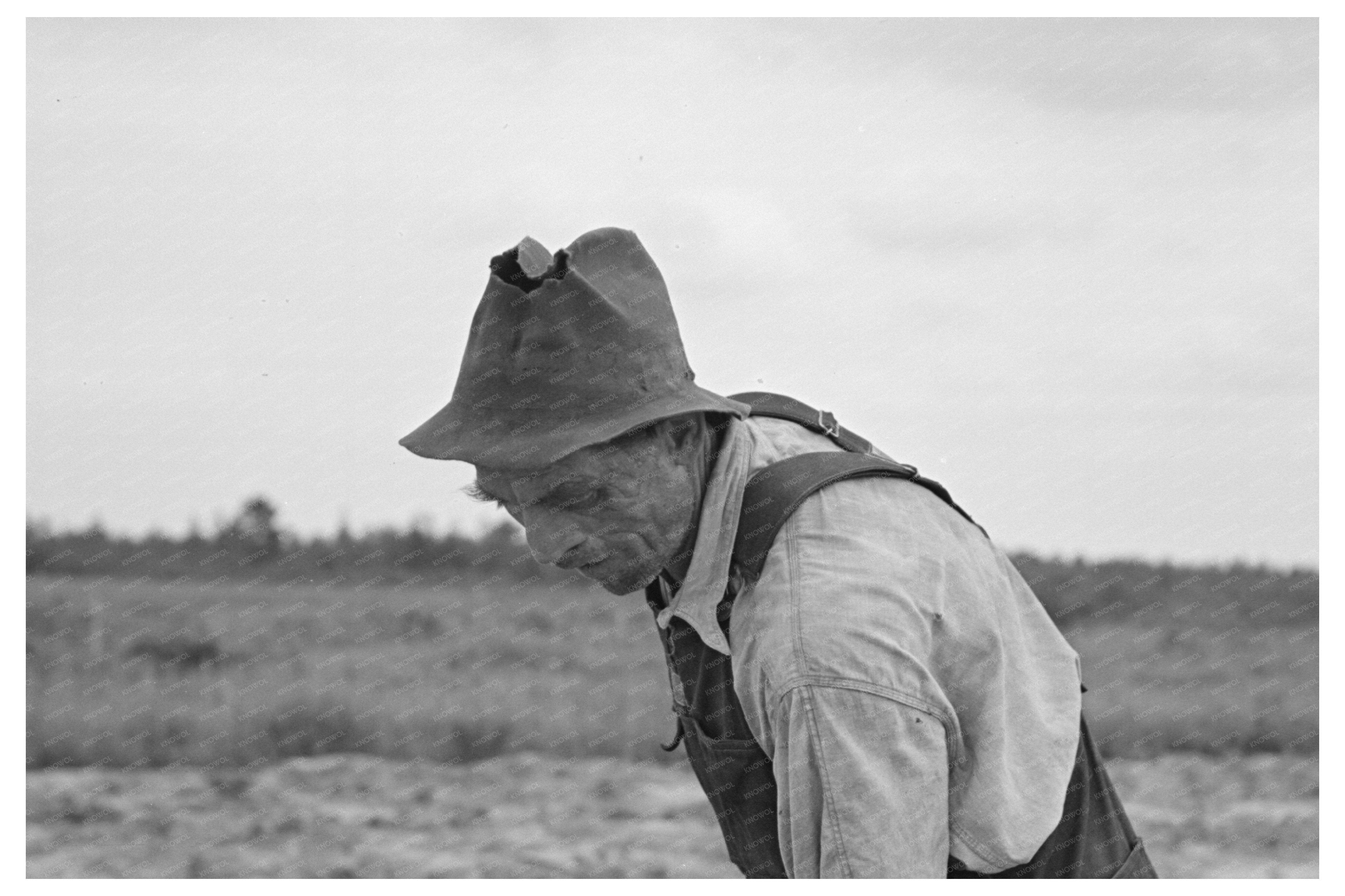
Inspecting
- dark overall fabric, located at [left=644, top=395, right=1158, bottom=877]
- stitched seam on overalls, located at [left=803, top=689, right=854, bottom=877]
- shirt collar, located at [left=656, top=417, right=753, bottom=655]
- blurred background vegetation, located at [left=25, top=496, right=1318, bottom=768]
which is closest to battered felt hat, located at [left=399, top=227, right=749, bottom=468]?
shirt collar, located at [left=656, top=417, right=753, bottom=655]

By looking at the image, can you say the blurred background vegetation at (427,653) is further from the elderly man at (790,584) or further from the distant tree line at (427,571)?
the elderly man at (790,584)

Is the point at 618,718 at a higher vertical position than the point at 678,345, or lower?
lower

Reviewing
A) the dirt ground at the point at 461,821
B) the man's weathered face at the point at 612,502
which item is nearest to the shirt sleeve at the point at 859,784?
the man's weathered face at the point at 612,502

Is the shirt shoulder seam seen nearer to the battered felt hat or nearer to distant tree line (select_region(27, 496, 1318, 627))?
the battered felt hat

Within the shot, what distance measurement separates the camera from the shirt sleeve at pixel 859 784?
6.09ft

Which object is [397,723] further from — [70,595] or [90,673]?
[70,595]

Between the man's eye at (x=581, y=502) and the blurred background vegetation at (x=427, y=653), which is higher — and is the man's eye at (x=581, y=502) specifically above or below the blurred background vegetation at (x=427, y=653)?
above

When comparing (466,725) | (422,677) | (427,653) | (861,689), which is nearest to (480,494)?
(861,689)

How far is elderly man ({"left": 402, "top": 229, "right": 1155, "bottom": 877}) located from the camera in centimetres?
191

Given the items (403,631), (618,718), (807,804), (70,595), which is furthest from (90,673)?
(807,804)

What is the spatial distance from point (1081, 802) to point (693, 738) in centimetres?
73

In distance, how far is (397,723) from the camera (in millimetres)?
9914

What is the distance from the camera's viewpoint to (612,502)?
2209 mm

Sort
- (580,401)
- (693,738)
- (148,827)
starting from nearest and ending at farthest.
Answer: (580,401), (693,738), (148,827)
